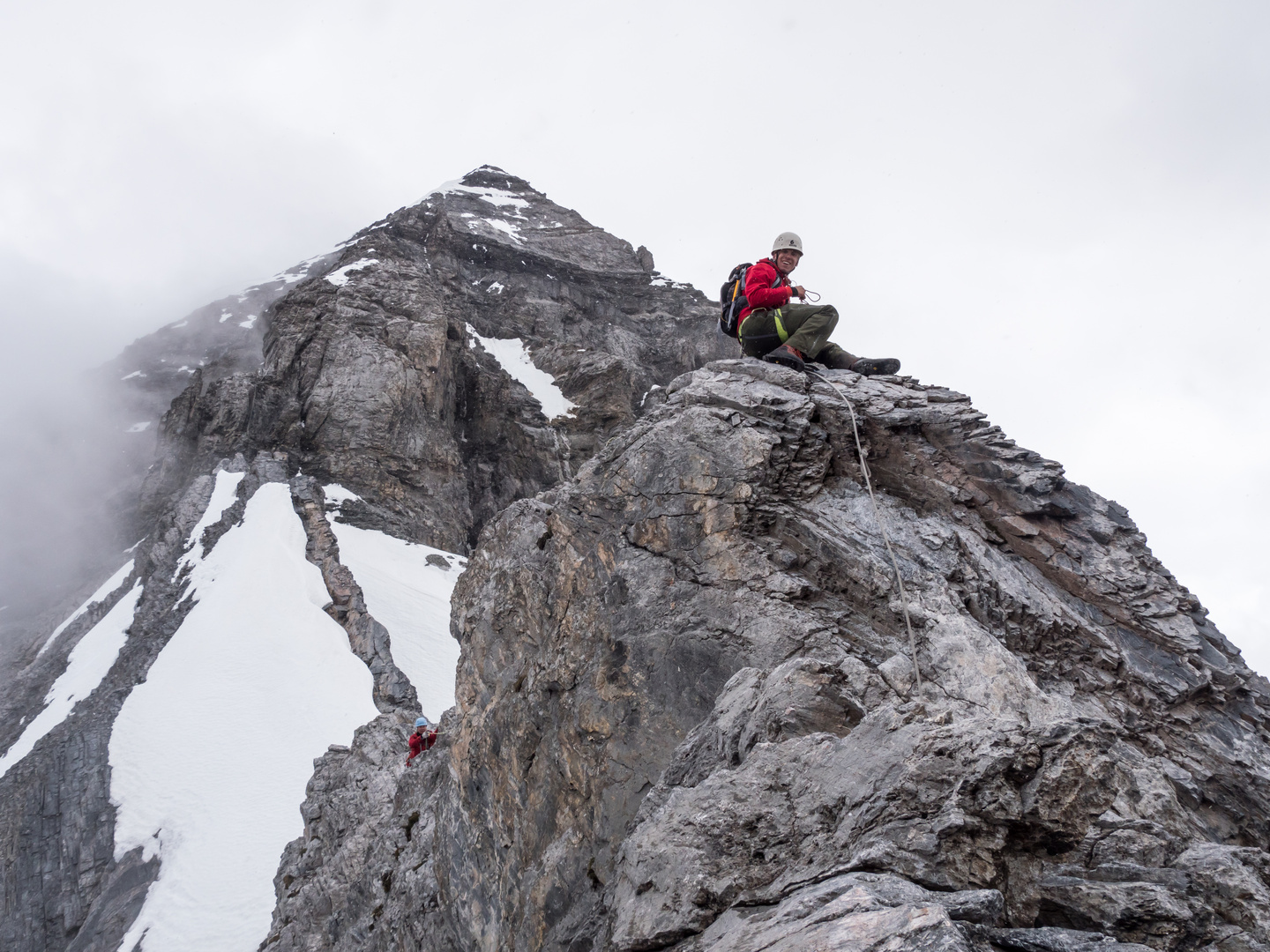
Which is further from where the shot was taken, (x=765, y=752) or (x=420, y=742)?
(x=420, y=742)

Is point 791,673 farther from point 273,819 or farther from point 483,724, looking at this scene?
point 273,819

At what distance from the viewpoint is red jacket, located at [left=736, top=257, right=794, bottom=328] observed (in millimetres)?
9328

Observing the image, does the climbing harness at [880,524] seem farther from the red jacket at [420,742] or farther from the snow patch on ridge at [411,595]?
the snow patch on ridge at [411,595]

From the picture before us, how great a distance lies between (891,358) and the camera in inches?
362

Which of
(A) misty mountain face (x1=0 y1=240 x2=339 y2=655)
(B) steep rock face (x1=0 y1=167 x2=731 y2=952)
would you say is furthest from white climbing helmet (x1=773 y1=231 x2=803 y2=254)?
(A) misty mountain face (x1=0 y1=240 x2=339 y2=655)

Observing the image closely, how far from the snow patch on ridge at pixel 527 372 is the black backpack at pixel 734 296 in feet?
124

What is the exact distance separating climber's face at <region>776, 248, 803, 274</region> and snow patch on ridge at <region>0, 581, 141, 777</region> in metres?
31.3

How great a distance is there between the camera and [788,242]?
9.58 m

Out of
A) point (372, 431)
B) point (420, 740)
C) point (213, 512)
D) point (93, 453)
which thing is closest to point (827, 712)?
point (420, 740)

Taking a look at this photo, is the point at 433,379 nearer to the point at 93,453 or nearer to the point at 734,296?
the point at 734,296

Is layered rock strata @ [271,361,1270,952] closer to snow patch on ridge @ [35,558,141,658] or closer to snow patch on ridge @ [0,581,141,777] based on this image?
snow patch on ridge @ [0,581,141,777]

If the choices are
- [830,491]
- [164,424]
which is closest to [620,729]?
[830,491]

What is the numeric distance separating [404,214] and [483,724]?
187ft

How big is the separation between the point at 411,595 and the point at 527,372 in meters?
21.8
